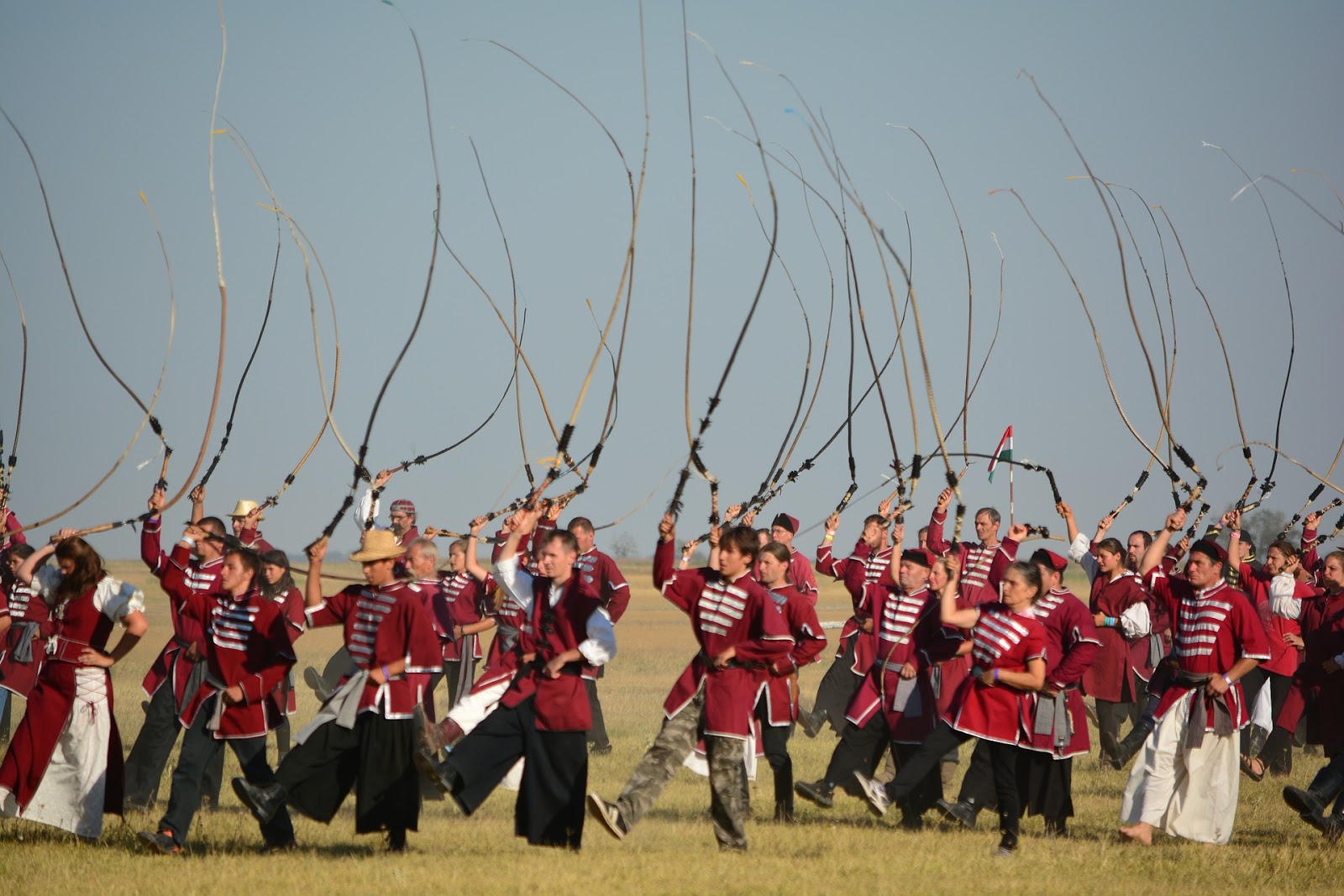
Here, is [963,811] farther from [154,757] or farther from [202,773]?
[154,757]

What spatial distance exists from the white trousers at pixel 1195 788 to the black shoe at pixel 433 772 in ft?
14.3

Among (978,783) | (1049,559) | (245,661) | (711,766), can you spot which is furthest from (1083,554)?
(245,661)

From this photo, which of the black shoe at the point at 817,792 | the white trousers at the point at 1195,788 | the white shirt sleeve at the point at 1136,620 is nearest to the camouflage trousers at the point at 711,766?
the black shoe at the point at 817,792

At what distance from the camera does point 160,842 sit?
27.5ft

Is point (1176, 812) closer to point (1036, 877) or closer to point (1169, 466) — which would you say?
point (1036, 877)

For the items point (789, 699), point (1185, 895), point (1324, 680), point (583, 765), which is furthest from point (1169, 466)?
point (583, 765)

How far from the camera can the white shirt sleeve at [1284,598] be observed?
13984 mm

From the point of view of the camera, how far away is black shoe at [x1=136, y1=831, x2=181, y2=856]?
8336mm

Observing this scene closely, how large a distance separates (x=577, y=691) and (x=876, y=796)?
2.34 metres

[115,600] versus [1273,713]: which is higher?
[115,600]

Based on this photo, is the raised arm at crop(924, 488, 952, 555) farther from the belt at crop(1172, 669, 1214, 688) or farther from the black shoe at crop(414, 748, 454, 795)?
the black shoe at crop(414, 748, 454, 795)

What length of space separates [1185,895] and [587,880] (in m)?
3.08

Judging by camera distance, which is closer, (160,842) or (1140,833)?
(160,842)

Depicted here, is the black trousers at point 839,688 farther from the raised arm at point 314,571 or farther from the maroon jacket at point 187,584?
the raised arm at point 314,571
